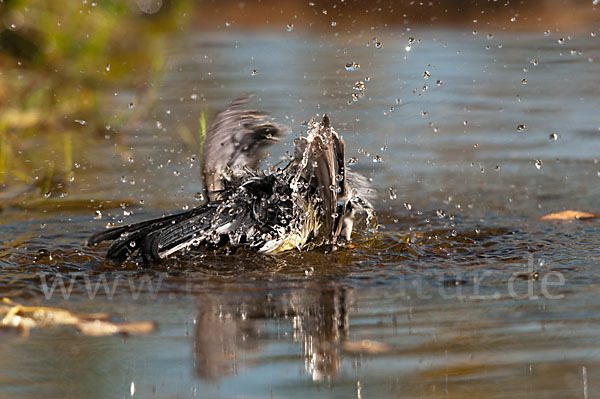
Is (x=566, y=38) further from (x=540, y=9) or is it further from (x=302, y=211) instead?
(x=302, y=211)

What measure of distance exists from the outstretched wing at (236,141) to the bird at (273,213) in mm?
51

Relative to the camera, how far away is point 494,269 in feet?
12.3

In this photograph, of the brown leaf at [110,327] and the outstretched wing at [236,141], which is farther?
the outstretched wing at [236,141]

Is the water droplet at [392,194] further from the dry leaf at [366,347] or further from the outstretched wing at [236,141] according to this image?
the dry leaf at [366,347]

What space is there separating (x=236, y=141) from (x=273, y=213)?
1.60ft

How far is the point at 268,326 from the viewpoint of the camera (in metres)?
3.04

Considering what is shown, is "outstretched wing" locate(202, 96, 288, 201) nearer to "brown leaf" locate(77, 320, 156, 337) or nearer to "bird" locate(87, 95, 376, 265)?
"bird" locate(87, 95, 376, 265)

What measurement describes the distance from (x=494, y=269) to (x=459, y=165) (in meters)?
1.92

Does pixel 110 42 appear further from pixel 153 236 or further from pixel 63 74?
pixel 153 236

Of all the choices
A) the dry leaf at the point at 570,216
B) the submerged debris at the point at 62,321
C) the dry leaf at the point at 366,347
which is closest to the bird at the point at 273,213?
the submerged debris at the point at 62,321

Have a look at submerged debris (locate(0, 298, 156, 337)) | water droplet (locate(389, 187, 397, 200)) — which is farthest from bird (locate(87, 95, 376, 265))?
water droplet (locate(389, 187, 397, 200))

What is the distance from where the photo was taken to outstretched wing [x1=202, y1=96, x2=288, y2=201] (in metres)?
4.30

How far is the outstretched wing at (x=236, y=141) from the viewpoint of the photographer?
430 cm

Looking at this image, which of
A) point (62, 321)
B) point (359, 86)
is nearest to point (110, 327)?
point (62, 321)
